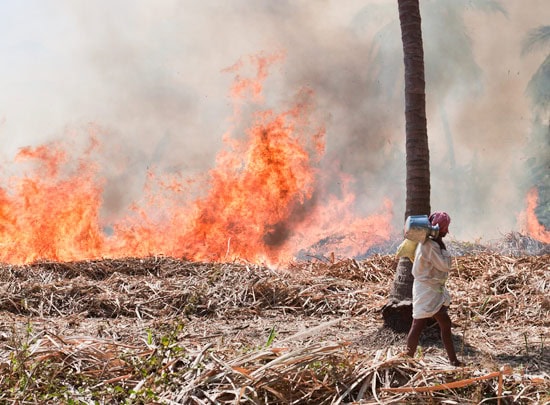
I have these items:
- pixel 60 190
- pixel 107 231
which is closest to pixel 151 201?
pixel 107 231

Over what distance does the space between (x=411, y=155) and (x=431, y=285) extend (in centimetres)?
198

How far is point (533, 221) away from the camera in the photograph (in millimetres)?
24641

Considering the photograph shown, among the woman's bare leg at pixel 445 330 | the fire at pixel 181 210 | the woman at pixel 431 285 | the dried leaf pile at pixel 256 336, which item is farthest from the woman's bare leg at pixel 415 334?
the fire at pixel 181 210

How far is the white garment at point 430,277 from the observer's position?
454 centimetres

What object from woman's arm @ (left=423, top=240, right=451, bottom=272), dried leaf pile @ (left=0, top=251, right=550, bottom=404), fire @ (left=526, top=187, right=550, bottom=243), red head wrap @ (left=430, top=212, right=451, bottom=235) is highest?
red head wrap @ (left=430, top=212, right=451, bottom=235)

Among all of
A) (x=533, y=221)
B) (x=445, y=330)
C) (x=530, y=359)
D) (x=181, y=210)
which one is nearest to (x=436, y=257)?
(x=445, y=330)

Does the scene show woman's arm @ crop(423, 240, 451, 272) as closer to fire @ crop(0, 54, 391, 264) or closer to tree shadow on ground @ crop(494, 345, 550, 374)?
tree shadow on ground @ crop(494, 345, 550, 374)

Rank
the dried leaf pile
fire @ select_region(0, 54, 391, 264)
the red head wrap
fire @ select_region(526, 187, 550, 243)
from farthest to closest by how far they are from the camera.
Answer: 1. fire @ select_region(526, 187, 550, 243)
2. fire @ select_region(0, 54, 391, 264)
3. the red head wrap
4. the dried leaf pile

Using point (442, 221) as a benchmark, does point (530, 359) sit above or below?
below

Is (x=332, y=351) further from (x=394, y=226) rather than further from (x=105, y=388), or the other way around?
(x=394, y=226)

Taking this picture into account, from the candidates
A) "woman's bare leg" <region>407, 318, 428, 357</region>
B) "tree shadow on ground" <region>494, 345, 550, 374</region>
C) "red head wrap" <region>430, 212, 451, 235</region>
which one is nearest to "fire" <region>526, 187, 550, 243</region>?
"tree shadow on ground" <region>494, 345, 550, 374</region>

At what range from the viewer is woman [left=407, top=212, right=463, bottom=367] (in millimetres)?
4543

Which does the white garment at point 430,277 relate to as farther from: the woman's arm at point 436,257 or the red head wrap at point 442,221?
the red head wrap at point 442,221

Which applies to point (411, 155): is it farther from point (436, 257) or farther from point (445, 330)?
point (445, 330)
